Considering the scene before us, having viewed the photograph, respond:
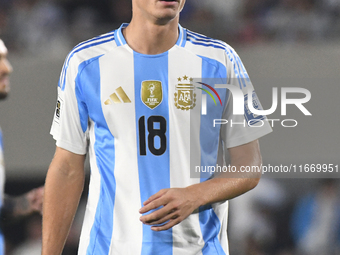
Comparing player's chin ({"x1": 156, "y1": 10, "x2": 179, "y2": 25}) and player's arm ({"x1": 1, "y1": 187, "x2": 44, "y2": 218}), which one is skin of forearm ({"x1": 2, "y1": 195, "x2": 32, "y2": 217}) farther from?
player's chin ({"x1": 156, "y1": 10, "x2": 179, "y2": 25})

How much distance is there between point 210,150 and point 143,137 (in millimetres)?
238

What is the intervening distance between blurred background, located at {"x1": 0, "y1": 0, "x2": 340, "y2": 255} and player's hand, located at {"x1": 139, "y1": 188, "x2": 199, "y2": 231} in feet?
10.6

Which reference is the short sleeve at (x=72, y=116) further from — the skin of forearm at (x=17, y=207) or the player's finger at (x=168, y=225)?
the skin of forearm at (x=17, y=207)

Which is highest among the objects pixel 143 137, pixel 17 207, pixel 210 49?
pixel 210 49

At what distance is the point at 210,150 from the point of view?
1692 millimetres

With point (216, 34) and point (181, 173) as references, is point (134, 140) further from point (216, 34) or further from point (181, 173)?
point (216, 34)

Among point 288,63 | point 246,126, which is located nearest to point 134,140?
point 246,126

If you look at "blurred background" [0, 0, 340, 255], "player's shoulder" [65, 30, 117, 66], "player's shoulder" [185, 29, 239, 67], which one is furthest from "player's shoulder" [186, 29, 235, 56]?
"blurred background" [0, 0, 340, 255]

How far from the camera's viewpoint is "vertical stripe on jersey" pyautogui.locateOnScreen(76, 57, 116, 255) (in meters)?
1.65

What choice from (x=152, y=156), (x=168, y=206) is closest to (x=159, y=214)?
(x=168, y=206)

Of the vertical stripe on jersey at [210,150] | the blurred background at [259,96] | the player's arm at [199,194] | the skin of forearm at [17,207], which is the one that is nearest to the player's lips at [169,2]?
the vertical stripe on jersey at [210,150]

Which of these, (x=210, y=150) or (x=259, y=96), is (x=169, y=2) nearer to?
(x=210, y=150)

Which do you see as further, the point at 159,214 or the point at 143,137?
the point at 143,137

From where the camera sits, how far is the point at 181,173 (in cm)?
163
